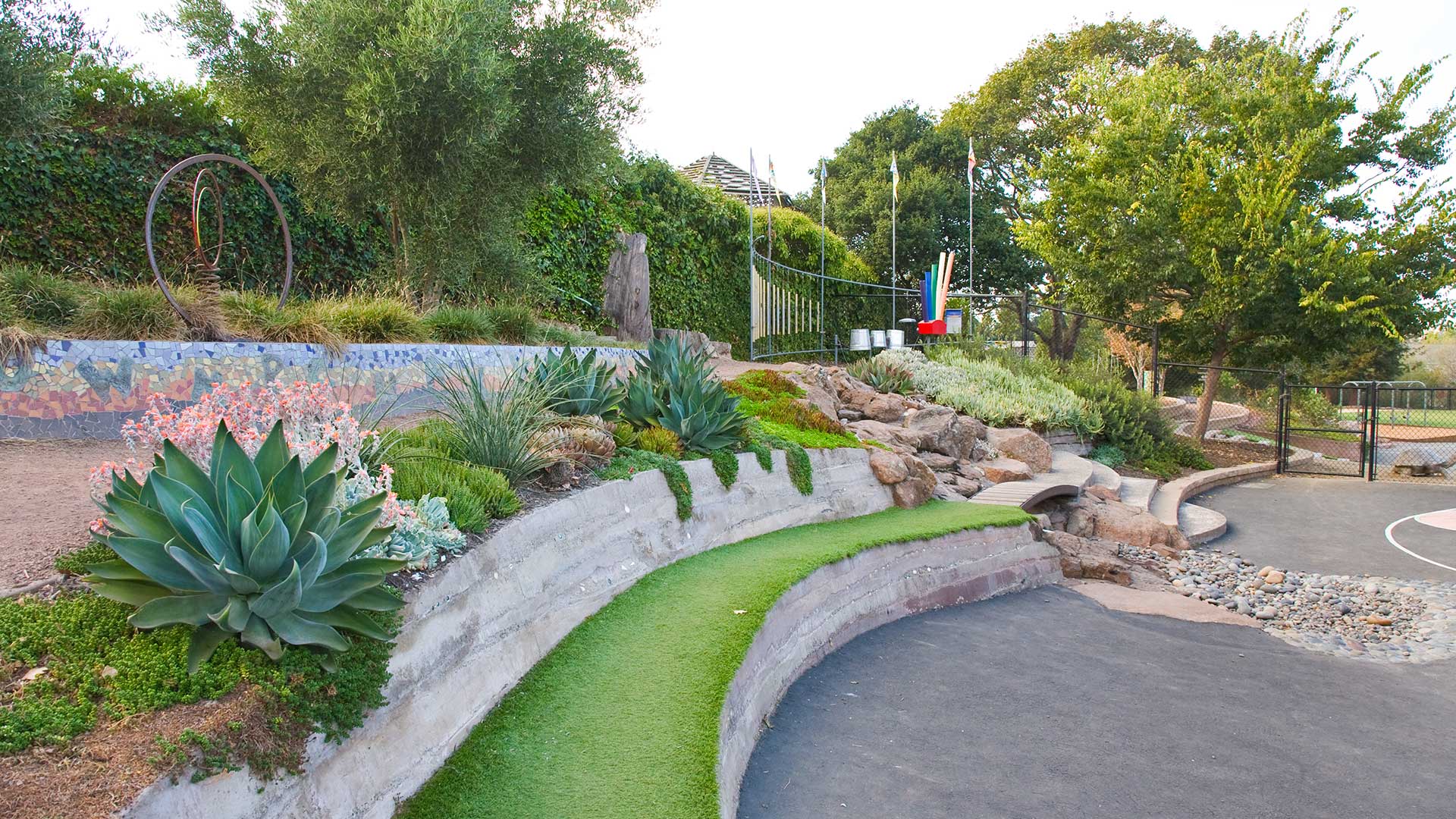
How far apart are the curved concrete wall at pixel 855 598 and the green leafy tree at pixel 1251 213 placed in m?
11.0

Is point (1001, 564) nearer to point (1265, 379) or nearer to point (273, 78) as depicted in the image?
point (273, 78)

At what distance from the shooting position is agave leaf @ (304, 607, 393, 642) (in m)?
3.04

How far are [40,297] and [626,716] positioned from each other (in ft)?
19.3

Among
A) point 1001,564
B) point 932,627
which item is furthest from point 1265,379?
point 932,627

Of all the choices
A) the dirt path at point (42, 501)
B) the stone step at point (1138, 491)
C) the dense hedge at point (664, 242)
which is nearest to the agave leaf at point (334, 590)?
the dirt path at point (42, 501)

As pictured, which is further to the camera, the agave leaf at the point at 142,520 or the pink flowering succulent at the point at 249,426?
the pink flowering succulent at the point at 249,426

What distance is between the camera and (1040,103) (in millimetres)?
31172

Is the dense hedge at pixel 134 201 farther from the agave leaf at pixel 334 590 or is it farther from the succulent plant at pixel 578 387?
the agave leaf at pixel 334 590

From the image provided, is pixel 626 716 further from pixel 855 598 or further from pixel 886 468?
pixel 886 468

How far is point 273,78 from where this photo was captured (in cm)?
876

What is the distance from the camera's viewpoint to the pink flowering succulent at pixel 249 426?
A: 3598mm

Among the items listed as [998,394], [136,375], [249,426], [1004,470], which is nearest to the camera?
[249,426]

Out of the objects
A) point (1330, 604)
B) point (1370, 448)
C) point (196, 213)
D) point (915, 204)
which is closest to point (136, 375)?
point (196, 213)

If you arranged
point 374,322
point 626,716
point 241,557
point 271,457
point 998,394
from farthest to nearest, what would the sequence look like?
point 998,394 < point 374,322 < point 626,716 < point 271,457 < point 241,557
